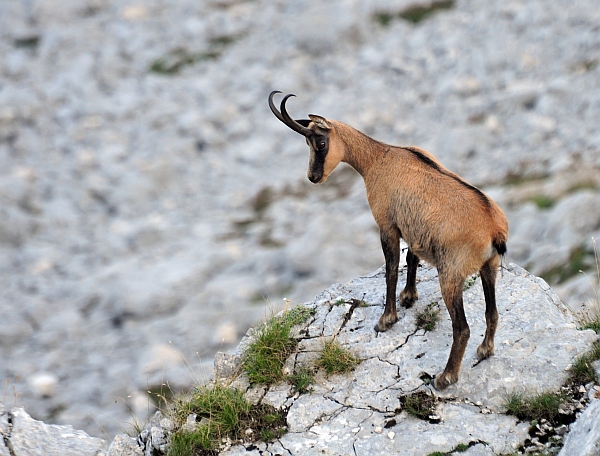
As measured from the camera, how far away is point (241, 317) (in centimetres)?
1892

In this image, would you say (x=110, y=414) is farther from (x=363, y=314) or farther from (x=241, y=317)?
(x=363, y=314)

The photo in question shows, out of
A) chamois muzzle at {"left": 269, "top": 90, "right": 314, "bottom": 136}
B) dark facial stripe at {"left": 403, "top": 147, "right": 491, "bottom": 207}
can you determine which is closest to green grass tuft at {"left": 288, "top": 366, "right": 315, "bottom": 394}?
dark facial stripe at {"left": 403, "top": 147, "right": 491, "bottom": 207}

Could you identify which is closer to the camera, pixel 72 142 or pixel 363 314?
pixel 363 314

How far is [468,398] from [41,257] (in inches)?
623

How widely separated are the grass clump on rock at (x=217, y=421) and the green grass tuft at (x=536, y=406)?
2.61m

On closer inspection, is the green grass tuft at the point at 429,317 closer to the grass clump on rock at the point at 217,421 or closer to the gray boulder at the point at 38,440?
the grass clump on rock at the point at 217,421

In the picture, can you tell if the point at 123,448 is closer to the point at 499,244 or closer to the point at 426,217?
the point at 426,217

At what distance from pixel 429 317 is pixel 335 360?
1.51 m

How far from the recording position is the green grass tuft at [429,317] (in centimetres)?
1030

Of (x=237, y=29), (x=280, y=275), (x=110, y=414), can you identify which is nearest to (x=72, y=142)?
(x=237, y=29)

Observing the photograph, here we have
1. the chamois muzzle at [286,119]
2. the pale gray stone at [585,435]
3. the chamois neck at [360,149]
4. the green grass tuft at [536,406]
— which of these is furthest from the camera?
the chamois neck at [360,149]

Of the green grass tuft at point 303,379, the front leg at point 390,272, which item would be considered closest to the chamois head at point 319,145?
the front leg at point 390,272

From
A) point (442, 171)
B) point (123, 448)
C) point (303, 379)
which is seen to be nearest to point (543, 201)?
point (442, 171)

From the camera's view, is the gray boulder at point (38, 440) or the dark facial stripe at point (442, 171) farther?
the gray boulder at point (38, 440)
